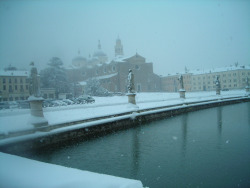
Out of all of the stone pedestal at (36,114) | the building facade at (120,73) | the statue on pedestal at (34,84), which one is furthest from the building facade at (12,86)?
the building facade at (120,73)

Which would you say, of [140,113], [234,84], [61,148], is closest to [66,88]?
[140,113]

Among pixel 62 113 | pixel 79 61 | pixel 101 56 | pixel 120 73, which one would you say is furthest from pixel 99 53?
pixel 62 113

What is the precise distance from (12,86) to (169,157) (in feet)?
74.1

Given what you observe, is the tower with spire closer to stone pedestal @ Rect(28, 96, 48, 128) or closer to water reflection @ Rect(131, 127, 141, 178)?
water reflection @ Rect(131, 127, 141, 178)

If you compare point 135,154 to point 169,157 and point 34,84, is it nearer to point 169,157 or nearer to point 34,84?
point 169,157

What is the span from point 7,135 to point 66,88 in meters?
30.6

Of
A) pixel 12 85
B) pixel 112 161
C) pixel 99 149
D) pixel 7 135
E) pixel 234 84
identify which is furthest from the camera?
pixel 234 84

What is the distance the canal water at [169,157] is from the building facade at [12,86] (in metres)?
17.3

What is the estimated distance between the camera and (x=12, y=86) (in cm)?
2445

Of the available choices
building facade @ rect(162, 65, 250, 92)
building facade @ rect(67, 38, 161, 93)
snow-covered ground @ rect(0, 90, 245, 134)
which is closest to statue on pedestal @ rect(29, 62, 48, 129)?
snow-covered ground @ rect(0, 90, 245, 134)

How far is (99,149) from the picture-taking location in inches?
336

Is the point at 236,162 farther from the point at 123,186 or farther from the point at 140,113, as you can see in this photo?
the point at 140,113

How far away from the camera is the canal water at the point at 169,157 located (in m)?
5.46

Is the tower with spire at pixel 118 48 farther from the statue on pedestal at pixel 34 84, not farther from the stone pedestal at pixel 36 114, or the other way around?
the stone pedestal at pixel 36 114
